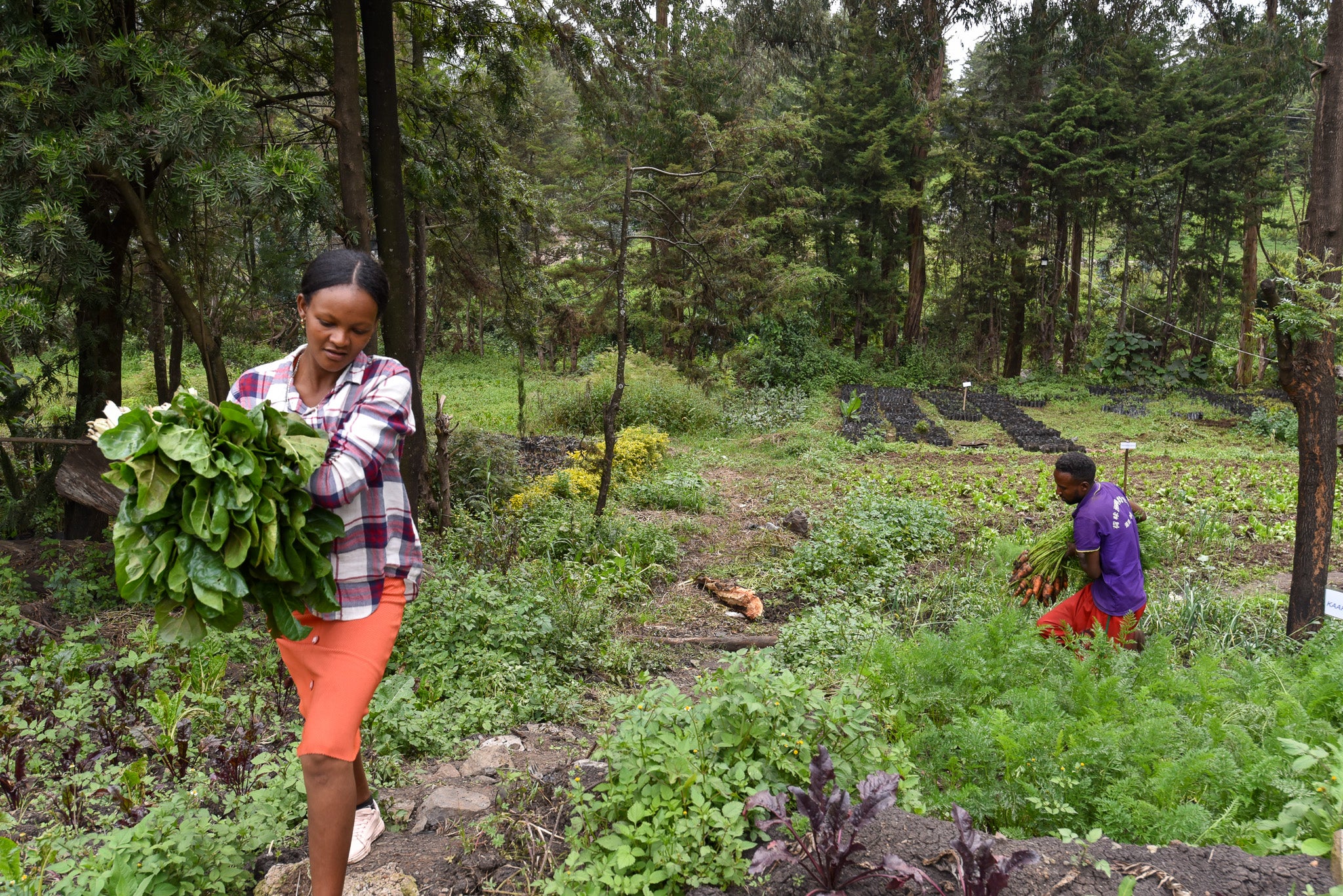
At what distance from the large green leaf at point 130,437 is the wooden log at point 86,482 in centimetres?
380

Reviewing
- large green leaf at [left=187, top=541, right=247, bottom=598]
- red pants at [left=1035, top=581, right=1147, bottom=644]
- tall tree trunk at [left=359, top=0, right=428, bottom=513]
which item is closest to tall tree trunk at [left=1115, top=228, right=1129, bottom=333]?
red pants at [left=1035, top=581, right=1147, bottom=644]

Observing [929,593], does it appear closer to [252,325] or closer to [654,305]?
[252,325]

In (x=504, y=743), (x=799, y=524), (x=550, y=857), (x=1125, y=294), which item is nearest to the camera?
(x=550, y=857)

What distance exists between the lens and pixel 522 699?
3.82m

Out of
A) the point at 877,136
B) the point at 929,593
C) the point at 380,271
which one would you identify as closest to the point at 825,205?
the point at 877,136

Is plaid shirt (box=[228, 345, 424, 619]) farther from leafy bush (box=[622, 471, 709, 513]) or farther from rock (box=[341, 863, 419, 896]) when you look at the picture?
leafy bush (box=[622, 471, 709, 513])

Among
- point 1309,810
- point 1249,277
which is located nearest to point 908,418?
point 1249,277

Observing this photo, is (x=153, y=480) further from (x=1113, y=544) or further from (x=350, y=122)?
(x=1113, y=544)

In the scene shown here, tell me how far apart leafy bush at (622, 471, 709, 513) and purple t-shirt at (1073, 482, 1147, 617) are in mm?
4711

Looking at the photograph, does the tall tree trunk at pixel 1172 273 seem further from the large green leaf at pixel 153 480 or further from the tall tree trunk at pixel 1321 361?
the large green leaf at pixel 153 480

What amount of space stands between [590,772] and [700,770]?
2.18 ft

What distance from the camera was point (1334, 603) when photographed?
13.0 ft

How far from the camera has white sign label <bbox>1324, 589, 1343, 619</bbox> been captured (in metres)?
3.91

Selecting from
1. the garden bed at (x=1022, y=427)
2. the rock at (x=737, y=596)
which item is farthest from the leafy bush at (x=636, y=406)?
the rock at (x=737, y=596)
